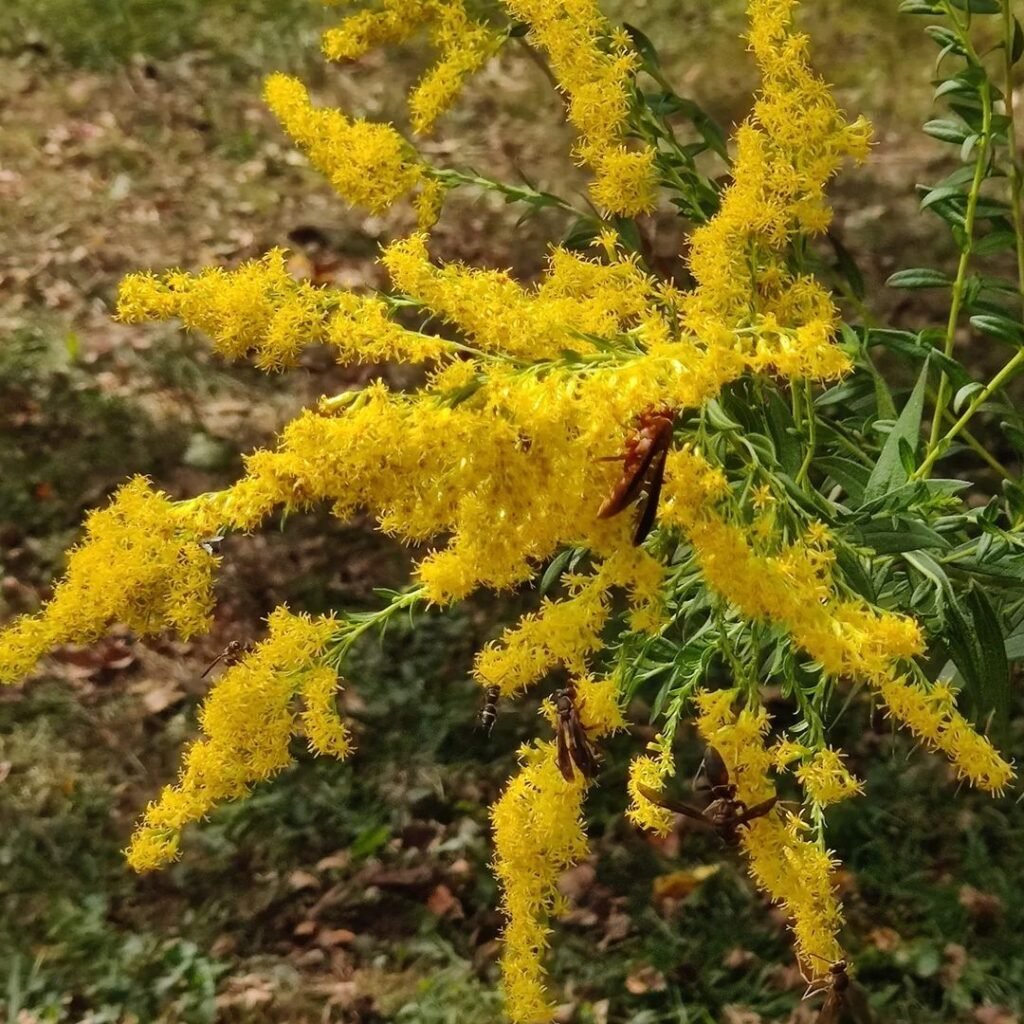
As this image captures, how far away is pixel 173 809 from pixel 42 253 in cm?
194

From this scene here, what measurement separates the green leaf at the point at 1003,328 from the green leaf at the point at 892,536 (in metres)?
0.31

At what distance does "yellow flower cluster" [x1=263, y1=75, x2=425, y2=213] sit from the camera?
101 centimetres

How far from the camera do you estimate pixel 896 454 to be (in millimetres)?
986

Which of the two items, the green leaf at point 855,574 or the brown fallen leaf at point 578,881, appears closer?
the green leaf at point 855,574

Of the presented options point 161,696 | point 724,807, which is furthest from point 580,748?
point 161,696

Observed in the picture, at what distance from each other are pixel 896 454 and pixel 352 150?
0.56 metres

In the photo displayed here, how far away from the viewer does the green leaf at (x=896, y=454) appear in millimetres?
971

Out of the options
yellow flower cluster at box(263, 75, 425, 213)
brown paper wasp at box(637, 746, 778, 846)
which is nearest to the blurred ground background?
brown paper wasp at box(637, 746, 778, 846)

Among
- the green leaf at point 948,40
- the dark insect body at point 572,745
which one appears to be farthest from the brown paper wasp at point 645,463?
the green leaf at point 948,40

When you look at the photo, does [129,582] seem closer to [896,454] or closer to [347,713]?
[896,454]

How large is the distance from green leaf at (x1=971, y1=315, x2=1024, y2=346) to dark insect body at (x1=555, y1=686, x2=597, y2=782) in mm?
599

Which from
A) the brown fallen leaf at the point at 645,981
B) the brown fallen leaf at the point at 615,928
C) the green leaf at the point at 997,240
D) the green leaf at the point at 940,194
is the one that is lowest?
the brown fallen leaf at the point at 645,981

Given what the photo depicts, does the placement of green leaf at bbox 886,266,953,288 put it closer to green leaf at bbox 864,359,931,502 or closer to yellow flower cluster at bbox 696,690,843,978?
green leaf at bbox 864,359,931,502

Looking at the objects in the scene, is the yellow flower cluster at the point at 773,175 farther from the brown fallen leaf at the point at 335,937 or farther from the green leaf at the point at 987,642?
the brown fallen leaf at the point at 335,937
